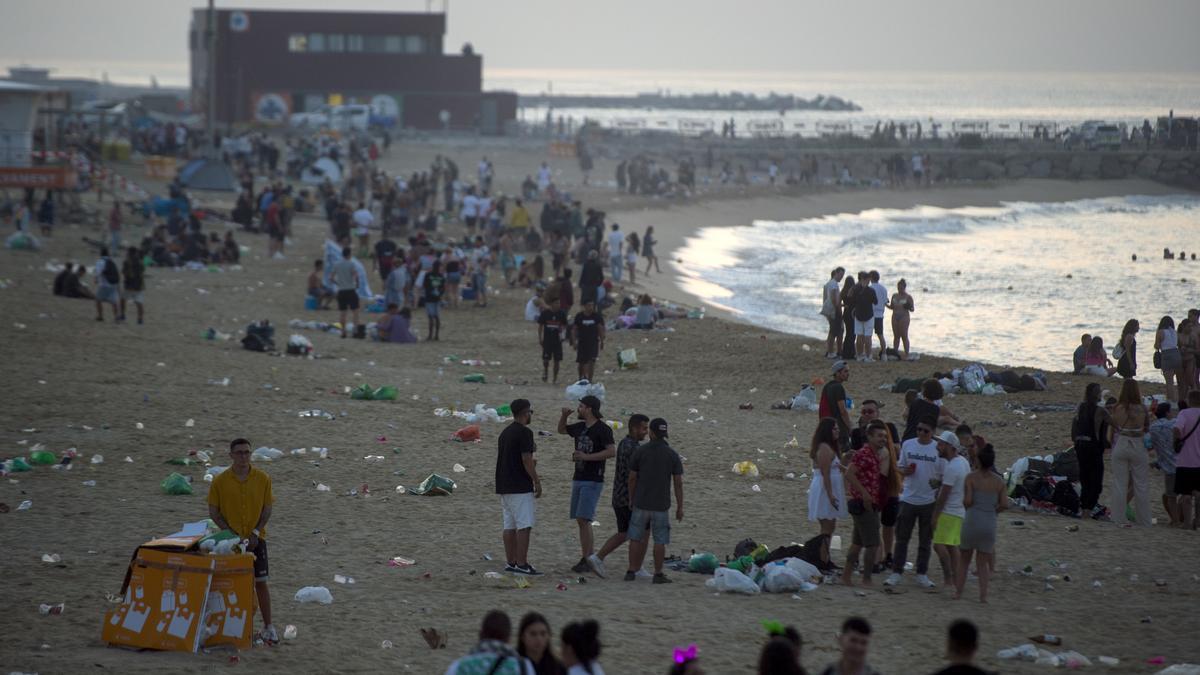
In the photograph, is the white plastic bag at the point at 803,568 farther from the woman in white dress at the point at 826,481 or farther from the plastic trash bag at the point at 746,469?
the plastic trash bag at the point at 746,469

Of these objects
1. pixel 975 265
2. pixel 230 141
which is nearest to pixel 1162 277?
pixel 975 265

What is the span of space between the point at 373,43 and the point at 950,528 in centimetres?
6302

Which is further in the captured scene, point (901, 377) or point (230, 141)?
point (230, 141)

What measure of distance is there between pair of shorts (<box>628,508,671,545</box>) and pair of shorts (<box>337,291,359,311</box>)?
1441 centimetres

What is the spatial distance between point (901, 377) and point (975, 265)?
83.2ft

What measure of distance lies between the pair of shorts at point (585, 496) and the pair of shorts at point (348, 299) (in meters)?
14.0

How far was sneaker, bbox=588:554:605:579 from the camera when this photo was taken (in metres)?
10.8

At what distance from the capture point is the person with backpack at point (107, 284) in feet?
74.2

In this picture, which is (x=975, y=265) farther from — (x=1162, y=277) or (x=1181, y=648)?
(x=1181, y=648)

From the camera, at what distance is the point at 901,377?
20.1 metres

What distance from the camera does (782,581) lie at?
1051 cm

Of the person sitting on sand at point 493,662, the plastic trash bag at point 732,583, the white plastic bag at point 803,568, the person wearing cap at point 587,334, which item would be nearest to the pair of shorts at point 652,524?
the plastic trash bag at point 732,583

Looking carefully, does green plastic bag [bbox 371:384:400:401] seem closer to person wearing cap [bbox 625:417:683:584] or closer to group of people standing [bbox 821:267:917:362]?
Result: group of people standing [bbox 821:267:917:362]

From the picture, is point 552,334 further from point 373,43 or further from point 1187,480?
point 373,43
